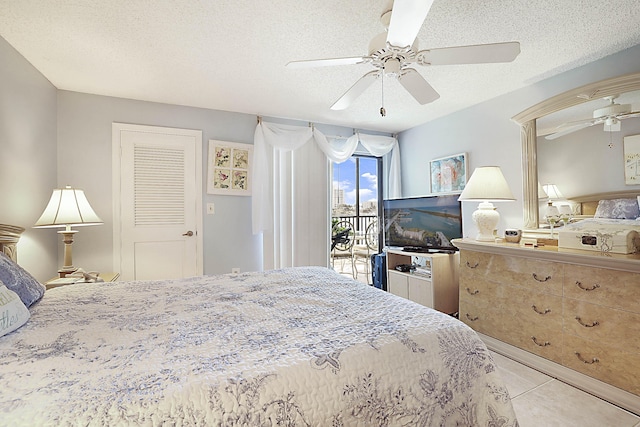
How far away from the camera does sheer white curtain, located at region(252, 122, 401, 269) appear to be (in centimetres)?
351

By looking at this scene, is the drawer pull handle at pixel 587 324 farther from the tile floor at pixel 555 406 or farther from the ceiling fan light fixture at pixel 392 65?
the ceiling fan light fixture at pixel 392 65

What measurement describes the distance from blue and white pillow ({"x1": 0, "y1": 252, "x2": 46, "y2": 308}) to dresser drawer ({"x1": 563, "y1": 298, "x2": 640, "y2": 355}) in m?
3.04

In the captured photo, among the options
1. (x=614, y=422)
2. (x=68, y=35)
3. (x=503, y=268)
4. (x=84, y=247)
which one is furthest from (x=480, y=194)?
(x=84, y=247)

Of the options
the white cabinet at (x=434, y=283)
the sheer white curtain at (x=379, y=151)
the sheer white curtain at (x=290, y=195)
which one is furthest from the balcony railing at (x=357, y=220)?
the white cabinet at (x=434, y=283)

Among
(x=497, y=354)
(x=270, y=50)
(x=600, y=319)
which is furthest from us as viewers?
(x=497, y=354)

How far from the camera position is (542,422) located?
1.61 metres

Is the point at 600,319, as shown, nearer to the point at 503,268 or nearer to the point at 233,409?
the point at 503,268

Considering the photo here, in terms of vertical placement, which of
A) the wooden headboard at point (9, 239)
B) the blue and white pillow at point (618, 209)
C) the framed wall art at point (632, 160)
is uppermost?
the framed wall art at point (632, 160)

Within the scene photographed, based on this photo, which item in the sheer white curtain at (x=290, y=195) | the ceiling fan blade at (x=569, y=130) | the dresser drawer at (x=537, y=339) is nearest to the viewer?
the dresser drawer at (x=537, y=339)

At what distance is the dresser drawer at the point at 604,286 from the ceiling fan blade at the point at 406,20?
179 cm

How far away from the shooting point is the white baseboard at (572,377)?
1.70 meters

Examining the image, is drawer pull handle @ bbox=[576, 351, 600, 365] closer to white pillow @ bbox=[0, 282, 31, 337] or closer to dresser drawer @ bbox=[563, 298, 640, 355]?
dresser drawer @ bbox=[563, 298, 640, 355]

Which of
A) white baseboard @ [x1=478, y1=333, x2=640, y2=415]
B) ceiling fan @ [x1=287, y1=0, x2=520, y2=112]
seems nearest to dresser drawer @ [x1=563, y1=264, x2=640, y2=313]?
white baseboard @ [x1=478, y1=333, x2=640, y2=415]

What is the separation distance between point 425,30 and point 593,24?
103 centimetres
